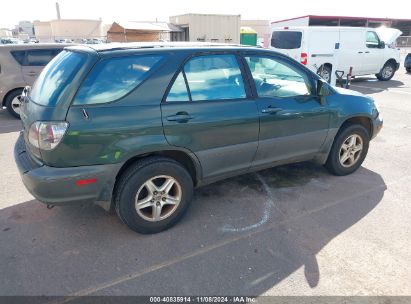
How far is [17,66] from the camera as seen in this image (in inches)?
279

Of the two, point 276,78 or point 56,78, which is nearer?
point 56,78

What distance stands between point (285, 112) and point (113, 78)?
1821 mm

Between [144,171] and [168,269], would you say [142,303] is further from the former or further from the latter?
[144,171]

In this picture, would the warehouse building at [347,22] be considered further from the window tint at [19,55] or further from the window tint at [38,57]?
the window tint at [19,55]

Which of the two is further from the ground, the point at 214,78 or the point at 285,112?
the point at 214,78

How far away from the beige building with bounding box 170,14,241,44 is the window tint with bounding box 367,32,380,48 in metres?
11.1

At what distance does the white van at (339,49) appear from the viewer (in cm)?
1118

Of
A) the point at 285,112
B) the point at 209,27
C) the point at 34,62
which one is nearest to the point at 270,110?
the point at 285,112

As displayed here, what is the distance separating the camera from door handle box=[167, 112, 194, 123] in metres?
2.84

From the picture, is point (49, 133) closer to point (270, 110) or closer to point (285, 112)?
point (270, 110)

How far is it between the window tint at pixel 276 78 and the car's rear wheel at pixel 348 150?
0.84m

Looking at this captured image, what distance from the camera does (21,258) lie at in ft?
8.93

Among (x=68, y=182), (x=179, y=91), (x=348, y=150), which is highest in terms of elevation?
(x=179, y=91)

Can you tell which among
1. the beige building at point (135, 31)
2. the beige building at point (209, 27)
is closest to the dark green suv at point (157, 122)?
the beige building at point (135, 31)
